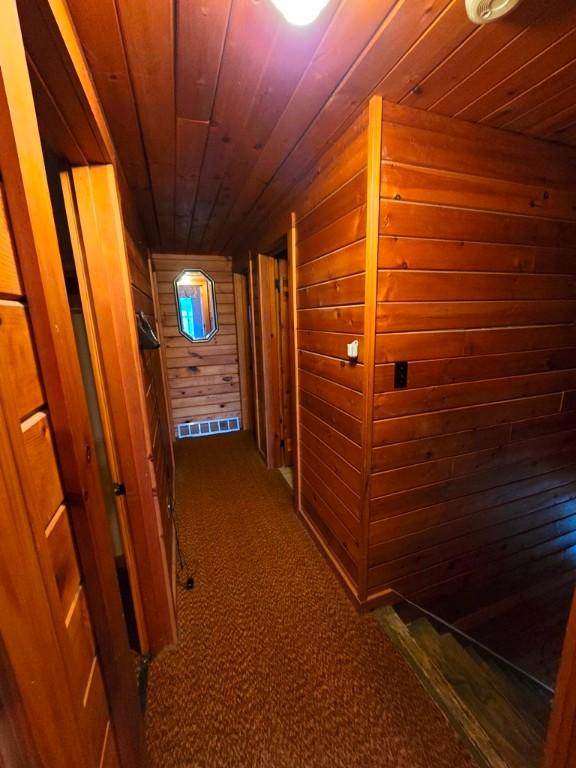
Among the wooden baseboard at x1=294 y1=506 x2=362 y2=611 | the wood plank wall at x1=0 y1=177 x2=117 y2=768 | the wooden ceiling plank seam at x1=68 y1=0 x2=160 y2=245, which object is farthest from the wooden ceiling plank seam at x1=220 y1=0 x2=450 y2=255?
the wooden baseboard at x1=294 y1=506 x2=362 y2=611

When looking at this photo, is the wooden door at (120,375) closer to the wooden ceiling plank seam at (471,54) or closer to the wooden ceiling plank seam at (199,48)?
the wooden ceiling plank seam at (199,48)

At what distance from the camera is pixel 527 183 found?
1.37 metres

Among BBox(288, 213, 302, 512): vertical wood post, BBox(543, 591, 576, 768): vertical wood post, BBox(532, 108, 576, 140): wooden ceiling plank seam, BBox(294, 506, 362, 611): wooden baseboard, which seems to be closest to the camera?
BBox(543, 591, 576, 768): vertical wood post

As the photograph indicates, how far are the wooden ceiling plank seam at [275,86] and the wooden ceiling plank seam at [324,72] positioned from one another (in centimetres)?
2

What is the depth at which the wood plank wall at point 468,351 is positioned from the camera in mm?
1225

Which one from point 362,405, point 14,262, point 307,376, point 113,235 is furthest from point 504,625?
point 113,235

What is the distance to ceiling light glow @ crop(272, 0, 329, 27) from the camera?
67 cm

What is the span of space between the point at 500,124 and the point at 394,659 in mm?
2401

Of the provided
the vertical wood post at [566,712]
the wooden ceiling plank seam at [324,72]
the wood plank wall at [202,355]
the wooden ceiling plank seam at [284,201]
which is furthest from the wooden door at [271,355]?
the vertical wood post at [566,712]

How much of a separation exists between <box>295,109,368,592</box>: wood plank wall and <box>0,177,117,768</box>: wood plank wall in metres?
1.12

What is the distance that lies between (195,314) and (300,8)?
330cm

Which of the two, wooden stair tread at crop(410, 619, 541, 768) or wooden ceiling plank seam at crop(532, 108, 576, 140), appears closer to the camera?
wooden stair tread at crop(410, 619, 541, 768)

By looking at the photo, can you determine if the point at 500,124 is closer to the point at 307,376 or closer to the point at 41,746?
the point at 307,376

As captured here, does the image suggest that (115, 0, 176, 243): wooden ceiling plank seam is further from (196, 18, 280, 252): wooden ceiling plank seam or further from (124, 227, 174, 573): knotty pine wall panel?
(124, 227, 174, 573): knotty pine wall panel
